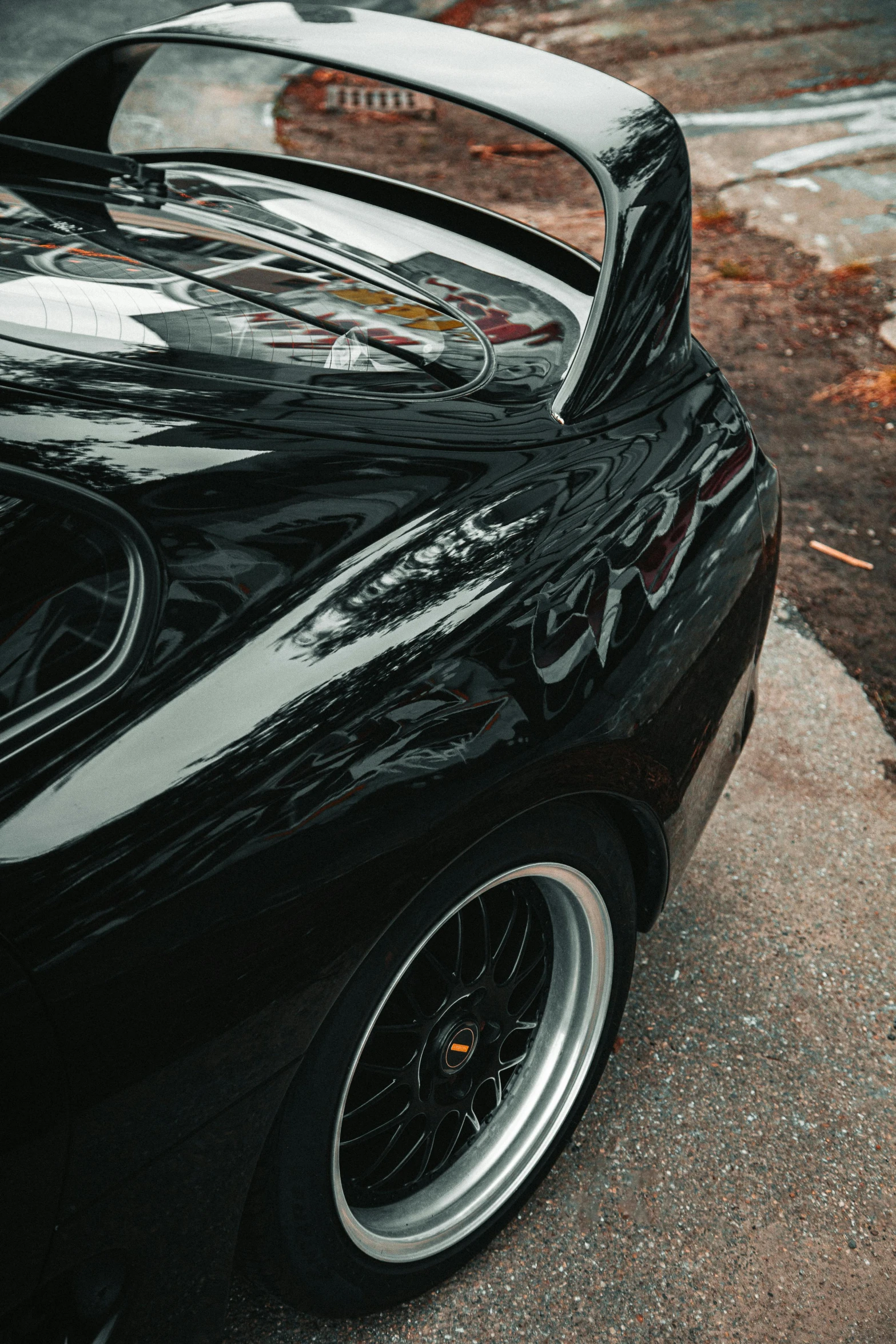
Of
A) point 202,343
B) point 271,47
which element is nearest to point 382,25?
point 271,47

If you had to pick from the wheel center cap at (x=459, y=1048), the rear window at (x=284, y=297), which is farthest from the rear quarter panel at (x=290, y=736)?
the wheel center cap at (x=459, y=1048)

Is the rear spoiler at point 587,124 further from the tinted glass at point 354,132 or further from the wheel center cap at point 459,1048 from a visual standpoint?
the tinted glass at point 354,132

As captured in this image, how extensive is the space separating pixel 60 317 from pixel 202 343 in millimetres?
181

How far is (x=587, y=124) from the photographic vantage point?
165 cm

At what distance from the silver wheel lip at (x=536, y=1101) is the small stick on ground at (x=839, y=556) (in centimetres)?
219

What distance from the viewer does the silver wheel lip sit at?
1.48 metres

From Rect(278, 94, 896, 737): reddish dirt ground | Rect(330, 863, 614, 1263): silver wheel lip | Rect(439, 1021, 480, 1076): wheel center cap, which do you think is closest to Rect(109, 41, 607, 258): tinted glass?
Rect(278, 94, 896, 737): reddish dirt ground

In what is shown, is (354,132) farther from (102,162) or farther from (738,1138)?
(738,1138)

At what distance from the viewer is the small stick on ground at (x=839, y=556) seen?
335 cm

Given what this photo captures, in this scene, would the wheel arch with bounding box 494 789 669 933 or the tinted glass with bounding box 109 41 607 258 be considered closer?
the wheel arch with bounding box 494 789 669 933

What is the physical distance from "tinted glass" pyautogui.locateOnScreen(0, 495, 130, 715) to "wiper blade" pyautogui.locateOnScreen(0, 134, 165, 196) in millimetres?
1132

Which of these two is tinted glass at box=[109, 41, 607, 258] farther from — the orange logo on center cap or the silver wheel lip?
the orange logo on center cap

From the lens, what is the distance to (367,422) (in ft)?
4.28

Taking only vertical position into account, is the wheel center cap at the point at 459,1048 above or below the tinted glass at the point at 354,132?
below
